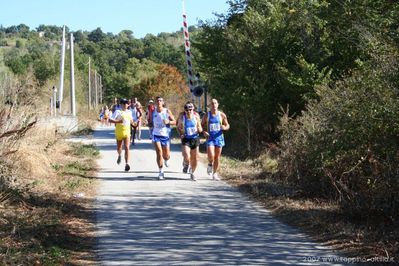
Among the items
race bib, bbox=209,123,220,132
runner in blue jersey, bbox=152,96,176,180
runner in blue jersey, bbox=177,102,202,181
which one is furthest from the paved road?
race bib, bbox=209,123,220,132

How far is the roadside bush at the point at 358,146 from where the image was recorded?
25.0 feet

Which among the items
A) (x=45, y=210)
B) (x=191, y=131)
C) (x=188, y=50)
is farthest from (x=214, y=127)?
(x=188, y=50)

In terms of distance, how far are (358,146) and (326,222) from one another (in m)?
1.31

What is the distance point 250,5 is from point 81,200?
572 inches

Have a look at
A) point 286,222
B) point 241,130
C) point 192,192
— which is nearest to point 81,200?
point 192,192

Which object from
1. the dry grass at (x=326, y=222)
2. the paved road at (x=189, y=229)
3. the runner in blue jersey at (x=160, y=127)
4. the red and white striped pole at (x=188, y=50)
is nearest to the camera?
the paved road at (x=189, y=229)

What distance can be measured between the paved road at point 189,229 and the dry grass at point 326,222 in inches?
10.3

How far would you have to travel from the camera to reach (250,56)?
62.7 ft

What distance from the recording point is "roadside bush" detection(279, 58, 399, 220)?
763 cm

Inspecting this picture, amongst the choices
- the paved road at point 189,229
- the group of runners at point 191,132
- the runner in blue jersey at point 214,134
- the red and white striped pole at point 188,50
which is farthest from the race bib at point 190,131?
the red and white striped pole at point 188,50

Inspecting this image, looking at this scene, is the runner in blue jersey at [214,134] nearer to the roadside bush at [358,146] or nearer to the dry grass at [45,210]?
the roadside bush at [358,146]

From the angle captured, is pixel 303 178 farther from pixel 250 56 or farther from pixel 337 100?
pixel 250 56

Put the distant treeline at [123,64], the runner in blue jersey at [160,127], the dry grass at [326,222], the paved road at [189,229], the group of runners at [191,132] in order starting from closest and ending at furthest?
the paved road at [189,229] < the dry grass at [326,222] < the group of runners at [191,132] < the runner in blue jersey at [160,127] < the distant treeline at [123,64]

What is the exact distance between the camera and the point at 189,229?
789 cm
